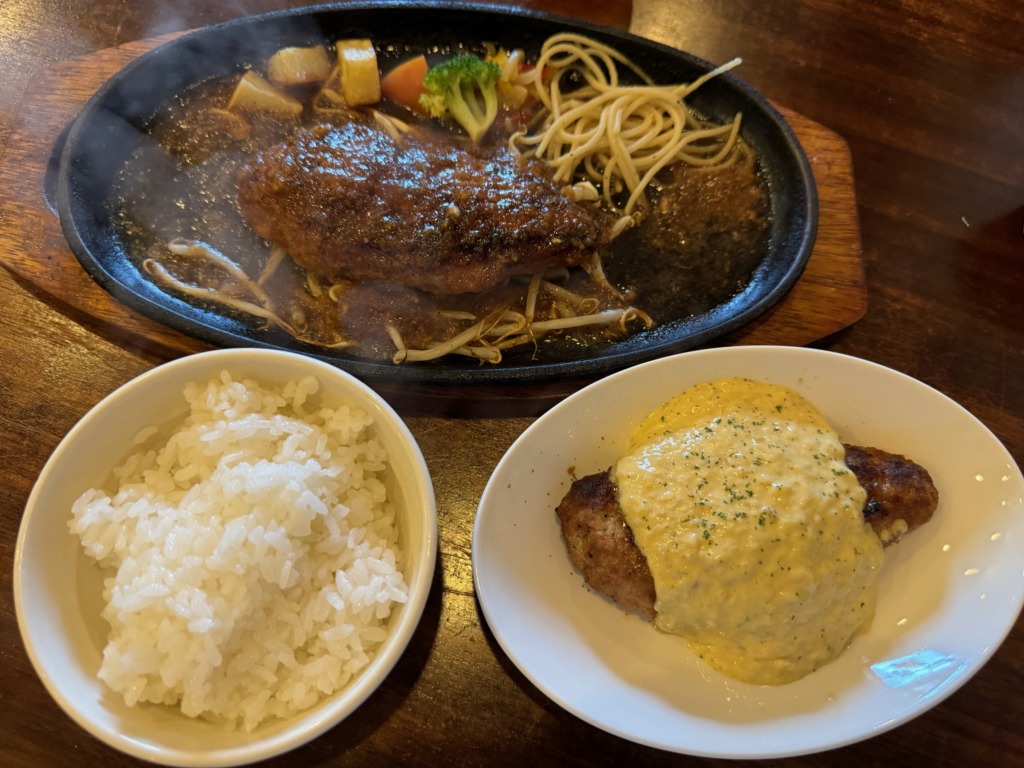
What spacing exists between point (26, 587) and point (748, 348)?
6.92ft

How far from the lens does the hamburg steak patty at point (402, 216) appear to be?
7.03 ft

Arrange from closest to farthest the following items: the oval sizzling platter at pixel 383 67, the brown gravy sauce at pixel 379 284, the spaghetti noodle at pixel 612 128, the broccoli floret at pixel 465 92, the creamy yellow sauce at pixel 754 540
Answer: the creamy yellow sauce at pixel 754 540, the oval sizzling platter at pixel 383 67, the brown gravy sauce at pixel 379 284, the broccoli floret at pixel 465 92, the spaghetti noodle at pixel 612 128

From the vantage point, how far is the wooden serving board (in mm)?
2133

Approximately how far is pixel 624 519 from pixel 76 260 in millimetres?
2044

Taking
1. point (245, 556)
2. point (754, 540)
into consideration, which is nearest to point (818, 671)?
point (754, 540)

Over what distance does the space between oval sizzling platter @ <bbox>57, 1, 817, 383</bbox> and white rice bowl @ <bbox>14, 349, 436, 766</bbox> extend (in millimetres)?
288

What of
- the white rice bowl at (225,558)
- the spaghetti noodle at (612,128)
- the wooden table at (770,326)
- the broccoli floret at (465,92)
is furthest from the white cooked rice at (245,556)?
the spaghetti noodle at (612,128)

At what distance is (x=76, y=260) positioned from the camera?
2172 millimetres

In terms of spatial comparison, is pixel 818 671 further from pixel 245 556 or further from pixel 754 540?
pixel 245 556

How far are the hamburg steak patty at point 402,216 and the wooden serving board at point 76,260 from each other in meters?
0.48

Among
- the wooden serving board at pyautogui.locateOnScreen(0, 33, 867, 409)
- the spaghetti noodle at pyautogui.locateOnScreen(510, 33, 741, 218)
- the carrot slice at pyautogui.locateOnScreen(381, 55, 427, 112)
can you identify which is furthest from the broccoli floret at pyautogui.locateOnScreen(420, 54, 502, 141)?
the wooden serving board at pyautogui.locateOnScreen(0, 33, 867, 409)

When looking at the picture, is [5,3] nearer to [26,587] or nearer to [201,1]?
[201,1]

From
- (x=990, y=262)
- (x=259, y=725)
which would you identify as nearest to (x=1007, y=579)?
(x=990, y=262)

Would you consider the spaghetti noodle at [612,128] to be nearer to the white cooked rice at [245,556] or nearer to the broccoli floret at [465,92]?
the broccoli floret at [465,92]
